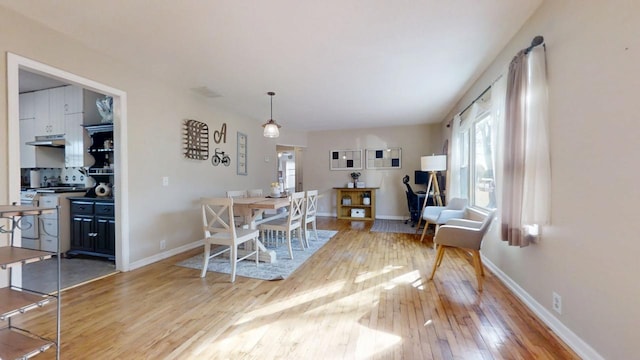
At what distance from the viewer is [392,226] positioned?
19.2ft

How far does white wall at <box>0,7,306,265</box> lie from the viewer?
2.17 m

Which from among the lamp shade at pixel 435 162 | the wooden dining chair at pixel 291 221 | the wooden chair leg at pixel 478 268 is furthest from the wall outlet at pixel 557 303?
the lamp shade at pixel 435 162

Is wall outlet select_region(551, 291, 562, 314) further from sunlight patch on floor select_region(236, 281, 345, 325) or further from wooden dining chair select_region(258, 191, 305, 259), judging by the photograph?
wooden dining chair select_region(258, 191, 305, 259)

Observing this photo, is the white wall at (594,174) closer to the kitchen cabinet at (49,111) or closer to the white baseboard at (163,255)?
the white baseboard at (163,255)

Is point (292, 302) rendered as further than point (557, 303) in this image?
Yes

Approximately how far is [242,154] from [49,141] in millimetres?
2870

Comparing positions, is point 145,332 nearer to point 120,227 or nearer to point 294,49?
point 120,227

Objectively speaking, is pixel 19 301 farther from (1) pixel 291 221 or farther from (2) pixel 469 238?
(2) pixel 469 238

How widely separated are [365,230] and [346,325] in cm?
360

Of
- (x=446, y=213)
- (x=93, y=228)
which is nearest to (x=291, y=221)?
(x=446, y=213)

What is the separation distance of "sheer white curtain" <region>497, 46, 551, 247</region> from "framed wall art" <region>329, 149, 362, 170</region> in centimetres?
488

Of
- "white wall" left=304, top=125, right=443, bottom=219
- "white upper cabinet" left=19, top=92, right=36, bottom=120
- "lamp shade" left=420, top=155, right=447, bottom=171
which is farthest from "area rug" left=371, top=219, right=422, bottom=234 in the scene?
"white upper cabinet" left=19, top=92, right=36, bottom=120

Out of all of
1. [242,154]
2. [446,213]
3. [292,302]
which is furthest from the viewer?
[242,154]

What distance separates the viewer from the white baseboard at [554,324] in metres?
1.55
